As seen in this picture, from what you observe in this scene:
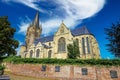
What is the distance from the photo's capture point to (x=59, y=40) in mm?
47031

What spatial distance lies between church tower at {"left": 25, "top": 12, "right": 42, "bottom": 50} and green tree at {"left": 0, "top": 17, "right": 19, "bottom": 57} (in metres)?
29.3

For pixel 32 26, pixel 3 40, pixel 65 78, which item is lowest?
pixel 65 78

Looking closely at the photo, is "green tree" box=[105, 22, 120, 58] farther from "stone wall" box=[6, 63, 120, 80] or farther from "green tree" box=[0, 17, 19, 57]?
"green tree" box=[0, 17, 19, 57]

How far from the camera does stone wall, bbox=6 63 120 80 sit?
71.8ft

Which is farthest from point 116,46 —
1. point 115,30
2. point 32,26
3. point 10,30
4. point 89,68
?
point 32,26

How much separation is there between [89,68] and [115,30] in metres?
11.6

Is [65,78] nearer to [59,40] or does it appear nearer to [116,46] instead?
[116,46]

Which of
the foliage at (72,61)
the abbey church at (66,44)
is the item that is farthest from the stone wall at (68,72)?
the abbey church at (66,44)

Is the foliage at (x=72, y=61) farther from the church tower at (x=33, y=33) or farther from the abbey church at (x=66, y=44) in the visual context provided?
the church tower at (x=33, y=33)

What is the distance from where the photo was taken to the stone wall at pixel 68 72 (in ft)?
71.8

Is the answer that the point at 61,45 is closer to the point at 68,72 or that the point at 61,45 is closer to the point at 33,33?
the point at 68,72

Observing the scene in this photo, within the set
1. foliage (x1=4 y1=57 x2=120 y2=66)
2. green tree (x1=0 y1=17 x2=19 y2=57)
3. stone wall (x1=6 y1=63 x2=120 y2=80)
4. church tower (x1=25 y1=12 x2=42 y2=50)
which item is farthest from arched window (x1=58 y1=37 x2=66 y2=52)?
church tower (x1=25 y1=12 x2=42 y2=50)

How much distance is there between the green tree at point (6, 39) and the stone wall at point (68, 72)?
33.3 ft

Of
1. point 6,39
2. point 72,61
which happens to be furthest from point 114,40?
point 6,39
